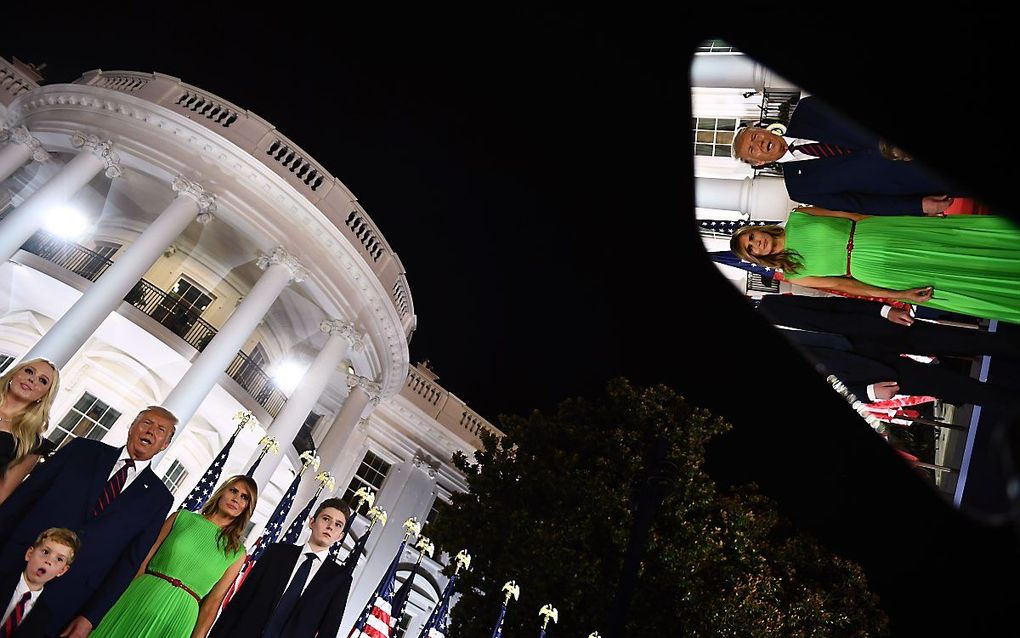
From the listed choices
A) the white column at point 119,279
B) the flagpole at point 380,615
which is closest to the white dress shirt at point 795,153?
the flagpole at point 380,615

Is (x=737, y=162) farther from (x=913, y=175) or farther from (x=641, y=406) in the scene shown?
(x=641, y=406)

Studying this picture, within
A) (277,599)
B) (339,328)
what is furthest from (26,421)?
(339,328)

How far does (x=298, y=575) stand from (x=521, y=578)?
6.83 m

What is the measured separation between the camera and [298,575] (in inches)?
284

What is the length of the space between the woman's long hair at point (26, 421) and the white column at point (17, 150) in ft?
44.9

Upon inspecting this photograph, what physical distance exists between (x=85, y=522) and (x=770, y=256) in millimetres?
5692

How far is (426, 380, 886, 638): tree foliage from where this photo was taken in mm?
12430

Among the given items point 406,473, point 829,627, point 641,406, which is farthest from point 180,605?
point 406,473

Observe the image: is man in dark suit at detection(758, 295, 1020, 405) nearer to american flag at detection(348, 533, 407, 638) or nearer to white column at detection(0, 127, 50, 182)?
american flag at detection(348, 533, 407, 638)

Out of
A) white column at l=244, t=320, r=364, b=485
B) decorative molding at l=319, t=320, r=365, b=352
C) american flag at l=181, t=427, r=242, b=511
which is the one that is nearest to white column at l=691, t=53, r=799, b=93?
american flag at l=181, t=427, r=242, b=511

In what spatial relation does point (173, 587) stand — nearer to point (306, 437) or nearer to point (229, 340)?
point (229, 340)

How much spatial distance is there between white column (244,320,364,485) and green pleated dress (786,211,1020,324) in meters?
12.8

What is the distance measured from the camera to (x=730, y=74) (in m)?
4.26

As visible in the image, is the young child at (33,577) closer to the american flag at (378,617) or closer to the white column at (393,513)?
the american flag at (378,617)
